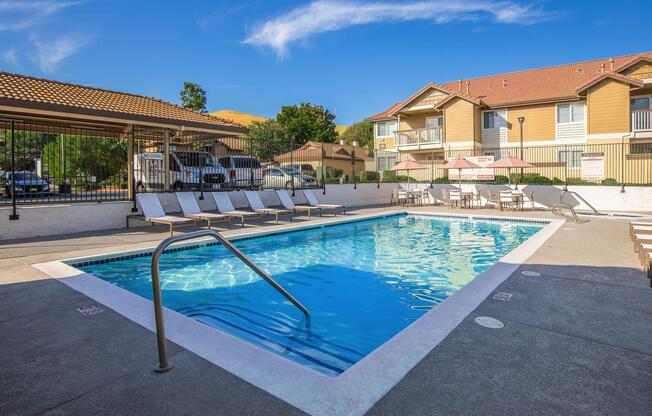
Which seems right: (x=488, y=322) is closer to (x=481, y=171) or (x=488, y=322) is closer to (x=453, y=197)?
(x=453, y=197)

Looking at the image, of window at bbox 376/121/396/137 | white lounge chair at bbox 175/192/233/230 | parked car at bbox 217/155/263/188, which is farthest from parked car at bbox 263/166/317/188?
window at bbox 376/121/396/137

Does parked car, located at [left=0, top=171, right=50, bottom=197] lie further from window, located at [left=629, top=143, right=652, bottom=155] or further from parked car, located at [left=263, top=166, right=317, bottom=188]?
window, located at [left=629, top=143, right=652, bottom=155]

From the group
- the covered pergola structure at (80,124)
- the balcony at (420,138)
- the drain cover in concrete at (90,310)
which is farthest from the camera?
the balcony at (420,138)

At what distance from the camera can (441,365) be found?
2686 millimetres

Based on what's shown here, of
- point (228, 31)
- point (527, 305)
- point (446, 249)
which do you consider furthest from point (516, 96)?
point (527, 305)

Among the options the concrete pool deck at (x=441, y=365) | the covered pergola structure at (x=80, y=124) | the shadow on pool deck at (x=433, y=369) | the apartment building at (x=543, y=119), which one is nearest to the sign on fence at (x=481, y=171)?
the apartment building at (x=543, y=119)

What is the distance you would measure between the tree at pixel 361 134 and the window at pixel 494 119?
3851cm

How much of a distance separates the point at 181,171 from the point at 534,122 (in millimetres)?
22578

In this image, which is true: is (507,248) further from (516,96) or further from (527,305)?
(516,96)

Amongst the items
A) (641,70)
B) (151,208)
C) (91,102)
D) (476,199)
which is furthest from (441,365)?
(641,70)

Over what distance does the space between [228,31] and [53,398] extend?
26.8 metres

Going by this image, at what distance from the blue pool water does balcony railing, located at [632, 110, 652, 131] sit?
16604 mm

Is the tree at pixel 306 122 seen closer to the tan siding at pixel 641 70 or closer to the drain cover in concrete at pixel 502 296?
the tan siding at pixel 641 70

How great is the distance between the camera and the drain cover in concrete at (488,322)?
134 inches
